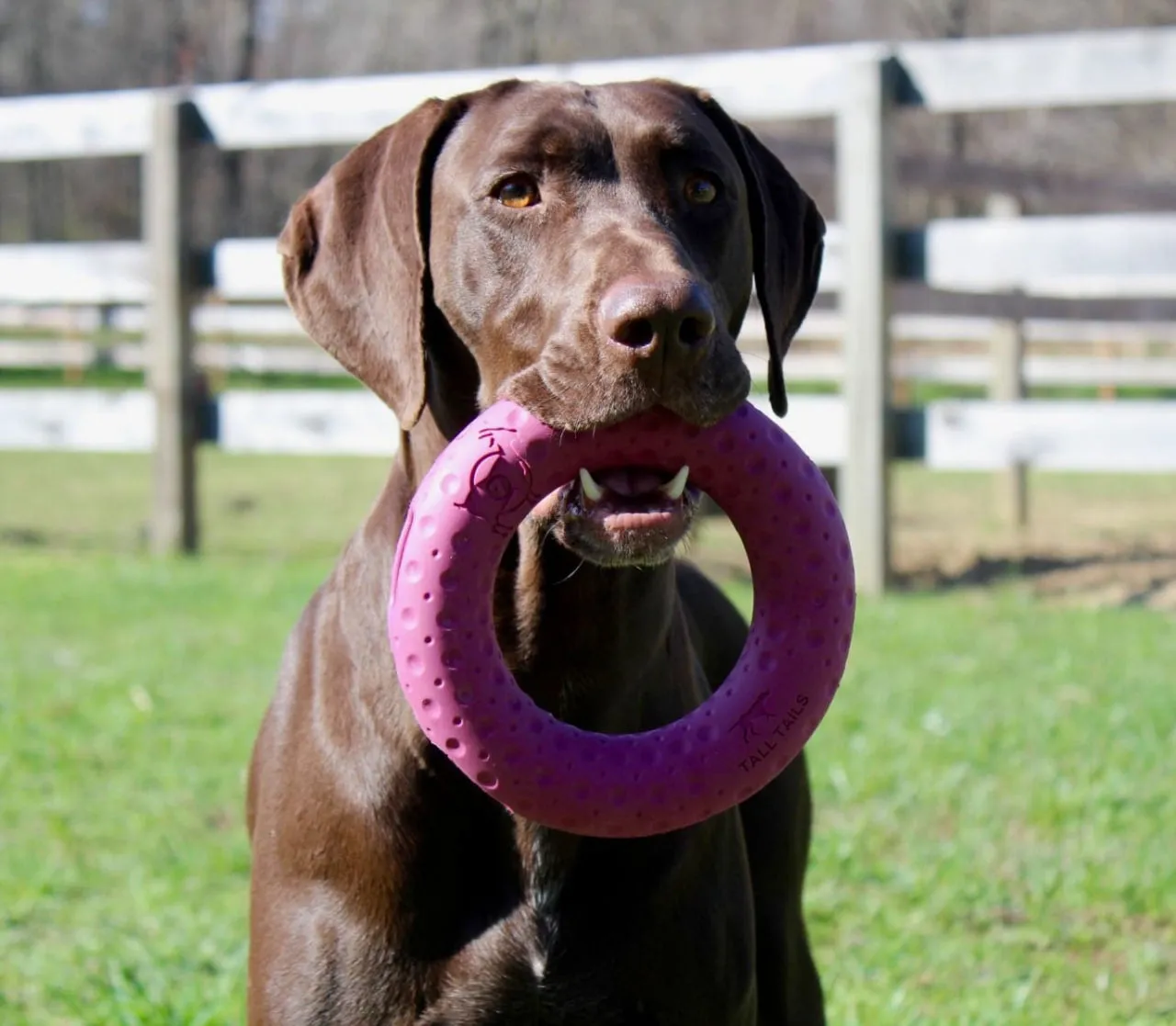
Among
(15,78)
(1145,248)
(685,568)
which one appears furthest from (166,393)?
(15,78)

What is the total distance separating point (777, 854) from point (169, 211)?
6.82 metres

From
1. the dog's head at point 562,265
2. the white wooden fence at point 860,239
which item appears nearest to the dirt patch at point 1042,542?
the white wooden fence at point 860,239

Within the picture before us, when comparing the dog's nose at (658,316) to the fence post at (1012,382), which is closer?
the dog's nose at (658,316)

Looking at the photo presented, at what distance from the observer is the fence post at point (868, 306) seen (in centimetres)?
779

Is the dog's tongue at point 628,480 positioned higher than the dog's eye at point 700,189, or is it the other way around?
the dog's eye at point 700,189

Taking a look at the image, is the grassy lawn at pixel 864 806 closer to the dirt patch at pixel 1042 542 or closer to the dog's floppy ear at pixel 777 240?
the dirt patch at pixel 1042 542

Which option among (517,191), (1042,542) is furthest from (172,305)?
(517,191)

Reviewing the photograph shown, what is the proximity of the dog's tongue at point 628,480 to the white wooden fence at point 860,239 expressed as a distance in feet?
17.3

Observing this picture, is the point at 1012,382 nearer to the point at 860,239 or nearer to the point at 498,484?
the point at 860,239

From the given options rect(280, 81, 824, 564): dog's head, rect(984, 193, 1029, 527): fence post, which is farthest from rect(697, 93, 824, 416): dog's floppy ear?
rect(984, 193, 1029, 527): fence post

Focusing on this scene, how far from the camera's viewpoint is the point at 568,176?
288cm

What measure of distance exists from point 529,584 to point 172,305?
22.1 ft

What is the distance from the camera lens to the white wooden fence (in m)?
7.55

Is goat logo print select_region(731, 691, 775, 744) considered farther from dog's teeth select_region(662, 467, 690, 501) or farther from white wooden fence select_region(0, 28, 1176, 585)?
white wooden fence select_region(0, 28, 1176, 585)
